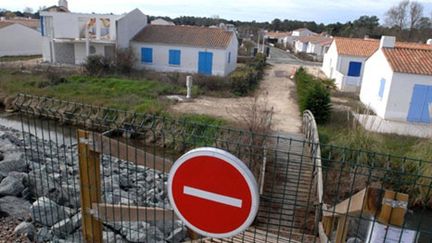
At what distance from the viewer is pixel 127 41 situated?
25.7 m

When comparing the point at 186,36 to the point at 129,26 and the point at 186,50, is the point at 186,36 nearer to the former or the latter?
the point at 186,50

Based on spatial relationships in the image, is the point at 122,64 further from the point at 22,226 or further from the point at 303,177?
the point at 22,226

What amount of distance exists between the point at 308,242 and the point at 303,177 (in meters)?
2.98

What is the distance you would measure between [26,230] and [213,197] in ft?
9.24

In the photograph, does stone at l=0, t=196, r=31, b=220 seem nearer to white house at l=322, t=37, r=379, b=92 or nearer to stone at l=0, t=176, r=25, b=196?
stone at l=0, t=176, r=25, b=196

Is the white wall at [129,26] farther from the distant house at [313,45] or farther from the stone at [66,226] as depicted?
the distant house at [313,45]

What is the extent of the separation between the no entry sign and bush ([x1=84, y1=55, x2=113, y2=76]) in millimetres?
22255

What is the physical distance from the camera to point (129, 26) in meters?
25.8

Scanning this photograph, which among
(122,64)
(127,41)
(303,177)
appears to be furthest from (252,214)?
(127,41)

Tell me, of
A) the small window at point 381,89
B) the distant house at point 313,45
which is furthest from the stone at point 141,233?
the distant house at point 313,45

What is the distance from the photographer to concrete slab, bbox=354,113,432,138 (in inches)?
538

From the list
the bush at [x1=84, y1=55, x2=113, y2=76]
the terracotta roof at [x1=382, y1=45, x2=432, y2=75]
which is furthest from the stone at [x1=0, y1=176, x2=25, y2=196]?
the bush at [x1=84, y1=55, x2=113, y2=76]

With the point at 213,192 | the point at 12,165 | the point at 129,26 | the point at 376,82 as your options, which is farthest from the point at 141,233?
the point at 129,26

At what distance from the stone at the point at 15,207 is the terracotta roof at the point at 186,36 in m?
21.3
